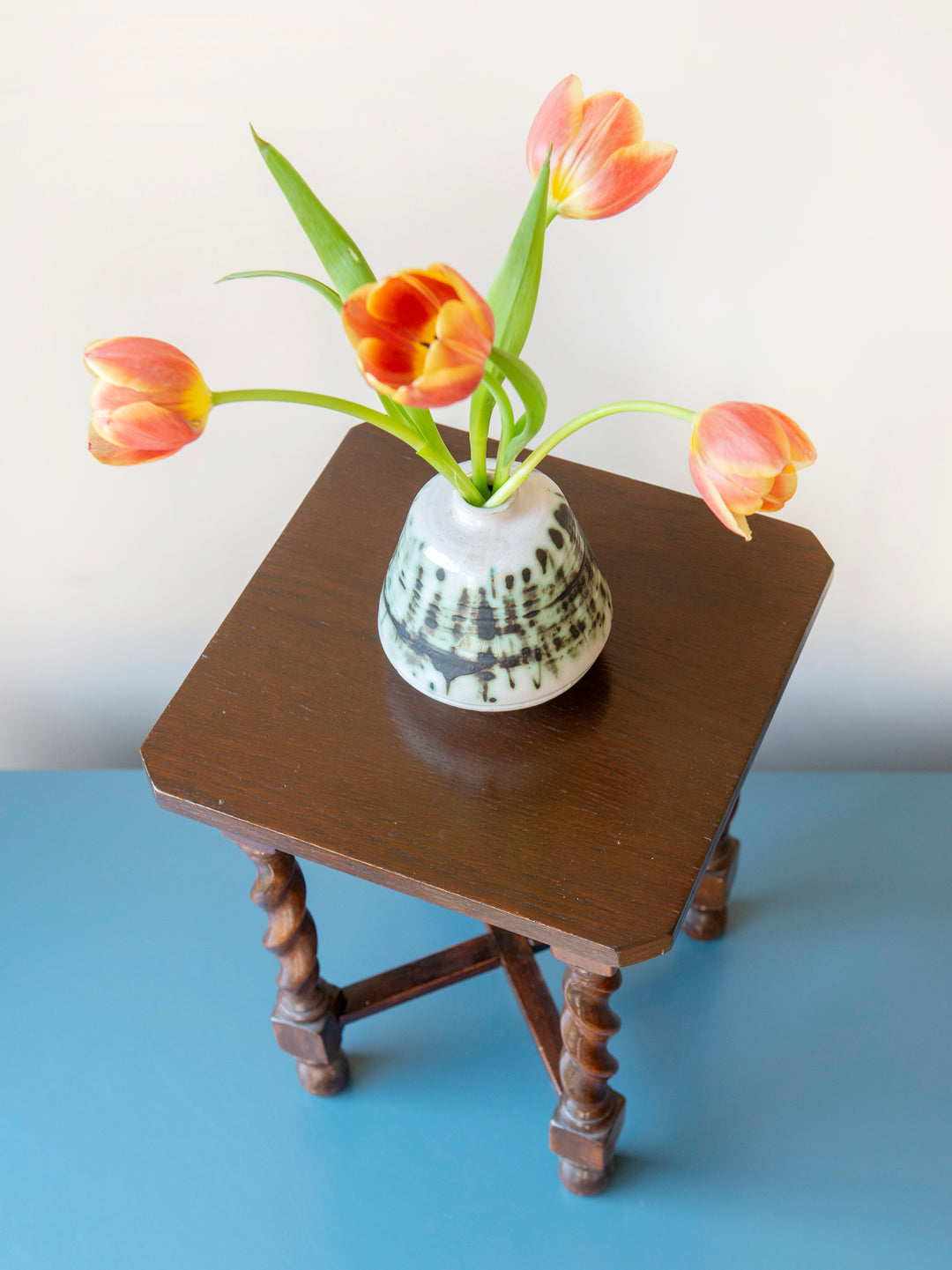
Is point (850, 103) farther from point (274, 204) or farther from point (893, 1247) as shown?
point (893, 1247)

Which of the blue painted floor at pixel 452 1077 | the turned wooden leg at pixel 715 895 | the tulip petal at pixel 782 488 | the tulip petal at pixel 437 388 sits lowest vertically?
the blue painted floor at pixel 452 1077

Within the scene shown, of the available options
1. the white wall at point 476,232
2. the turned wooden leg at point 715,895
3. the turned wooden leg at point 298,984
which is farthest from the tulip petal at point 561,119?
the turned wooden leg at point 715,895

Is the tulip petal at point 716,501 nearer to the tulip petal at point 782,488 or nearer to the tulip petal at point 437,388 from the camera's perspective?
the tulip petal at point 782,488

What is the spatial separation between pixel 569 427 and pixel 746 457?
4.5 inches

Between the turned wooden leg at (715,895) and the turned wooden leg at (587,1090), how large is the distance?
0.77 ft

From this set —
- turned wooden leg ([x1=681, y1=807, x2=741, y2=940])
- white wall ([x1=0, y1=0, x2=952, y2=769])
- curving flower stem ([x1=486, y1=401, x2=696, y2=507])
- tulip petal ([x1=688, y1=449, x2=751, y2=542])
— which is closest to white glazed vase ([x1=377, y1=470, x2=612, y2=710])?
curving flower stem ([x1=486, y1=401, x2=696, y2=507])

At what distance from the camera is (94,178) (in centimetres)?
92

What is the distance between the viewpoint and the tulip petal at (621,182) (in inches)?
25.7

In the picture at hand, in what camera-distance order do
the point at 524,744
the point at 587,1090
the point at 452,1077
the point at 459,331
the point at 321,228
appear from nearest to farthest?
the point at 459,331 → the point at 321,228 → the point at 524,744 → the point at 587,1090 → the point at 452,1077

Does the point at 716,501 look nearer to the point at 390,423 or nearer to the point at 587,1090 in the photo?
the point at 390,423

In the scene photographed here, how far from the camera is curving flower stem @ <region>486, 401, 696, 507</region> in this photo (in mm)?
623

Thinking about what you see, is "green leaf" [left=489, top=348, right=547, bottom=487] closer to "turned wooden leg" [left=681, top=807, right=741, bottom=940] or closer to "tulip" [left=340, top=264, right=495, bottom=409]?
"tulip" [left=340, top=264, right=495, bottom=409]

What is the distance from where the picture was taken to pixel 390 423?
68 cm

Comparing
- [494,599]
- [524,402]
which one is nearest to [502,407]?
[524,402]
